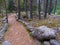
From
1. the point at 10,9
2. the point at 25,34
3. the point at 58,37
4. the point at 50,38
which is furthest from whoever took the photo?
the point at 10,9

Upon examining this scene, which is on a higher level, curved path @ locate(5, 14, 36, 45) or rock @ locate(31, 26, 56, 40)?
rock @ locate(31, 26, 56, 40)

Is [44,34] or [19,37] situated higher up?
[44,34]

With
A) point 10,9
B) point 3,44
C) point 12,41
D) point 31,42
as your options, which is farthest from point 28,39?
point 10,9

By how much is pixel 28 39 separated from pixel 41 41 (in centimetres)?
139

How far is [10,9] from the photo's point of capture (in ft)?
117

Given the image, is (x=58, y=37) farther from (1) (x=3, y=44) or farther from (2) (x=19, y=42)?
(1) (x=3, y=44)

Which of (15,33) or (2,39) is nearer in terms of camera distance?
(2,39)

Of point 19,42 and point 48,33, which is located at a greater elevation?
point 48,33

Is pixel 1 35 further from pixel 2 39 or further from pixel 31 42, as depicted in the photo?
pixel 31 42

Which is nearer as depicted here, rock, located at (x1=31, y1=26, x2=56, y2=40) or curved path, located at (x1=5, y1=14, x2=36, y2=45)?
rock, located at (x1=31, y1=26, x2=56, y2=40)

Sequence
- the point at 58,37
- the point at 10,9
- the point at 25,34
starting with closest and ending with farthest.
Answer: the point at 58,37 → the point at 25,34 → the point at 10,9

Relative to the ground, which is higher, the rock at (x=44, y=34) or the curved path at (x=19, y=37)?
the rock at (x=44, y=34)

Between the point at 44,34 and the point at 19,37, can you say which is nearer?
the point at 44,34

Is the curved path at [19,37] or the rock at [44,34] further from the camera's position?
the curved path at [19,37]
